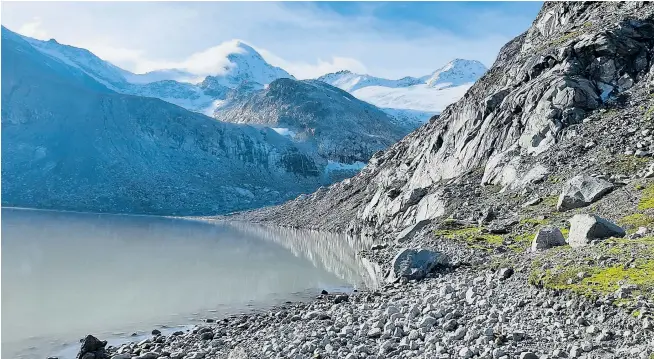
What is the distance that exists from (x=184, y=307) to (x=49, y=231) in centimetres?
7207

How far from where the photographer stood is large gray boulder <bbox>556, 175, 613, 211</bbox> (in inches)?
1287

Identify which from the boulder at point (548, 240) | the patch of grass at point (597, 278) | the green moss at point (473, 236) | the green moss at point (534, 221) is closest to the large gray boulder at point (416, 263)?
the green moss at point (473, 236)

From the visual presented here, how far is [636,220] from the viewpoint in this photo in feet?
79.7

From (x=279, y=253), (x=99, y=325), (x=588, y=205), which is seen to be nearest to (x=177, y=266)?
(x=279, y=253)

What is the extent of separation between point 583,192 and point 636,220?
386 inches

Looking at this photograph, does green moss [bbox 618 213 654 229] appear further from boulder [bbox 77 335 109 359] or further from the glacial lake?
boulder [bbox 77 335 109 359]

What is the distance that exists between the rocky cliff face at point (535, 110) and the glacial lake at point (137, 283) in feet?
50.0

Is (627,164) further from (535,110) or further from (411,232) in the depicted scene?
(411,232)

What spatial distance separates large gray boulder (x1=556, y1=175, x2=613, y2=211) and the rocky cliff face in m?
8.57

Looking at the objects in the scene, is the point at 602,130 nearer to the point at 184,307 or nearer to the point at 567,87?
the point at 567,87

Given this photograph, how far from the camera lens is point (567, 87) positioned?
180ft

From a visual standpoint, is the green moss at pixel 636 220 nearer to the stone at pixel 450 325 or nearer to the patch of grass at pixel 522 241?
the patch of grass at pixel 522 241

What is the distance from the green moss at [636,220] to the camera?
76.6ft

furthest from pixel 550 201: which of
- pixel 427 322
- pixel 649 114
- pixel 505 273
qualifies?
pixel 427 322
